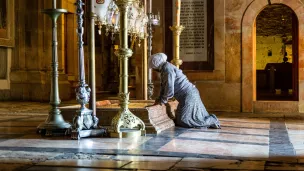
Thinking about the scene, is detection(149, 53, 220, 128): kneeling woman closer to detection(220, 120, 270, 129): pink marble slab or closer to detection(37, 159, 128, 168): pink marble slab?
detection(220, 120, 270, 129): pink marble slab

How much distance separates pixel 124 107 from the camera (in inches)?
299

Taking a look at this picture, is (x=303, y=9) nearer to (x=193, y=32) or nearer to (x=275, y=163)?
(x=193, y=32)

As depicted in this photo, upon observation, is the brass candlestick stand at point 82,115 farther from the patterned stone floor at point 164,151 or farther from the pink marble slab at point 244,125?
the pink marble slab at point 244,125

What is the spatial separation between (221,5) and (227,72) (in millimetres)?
1765

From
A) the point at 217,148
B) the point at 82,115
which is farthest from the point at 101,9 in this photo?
the point at 217,148

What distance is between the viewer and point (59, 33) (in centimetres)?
1861

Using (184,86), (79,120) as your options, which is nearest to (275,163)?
(79,120)

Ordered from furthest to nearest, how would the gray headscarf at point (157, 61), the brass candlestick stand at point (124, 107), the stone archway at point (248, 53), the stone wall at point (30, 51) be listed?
the stone wall at point (30, 51), the stone archway at point (248, 53), the gray headscarf at point (157, 61), the brass candlestick stand at point (124, 107)

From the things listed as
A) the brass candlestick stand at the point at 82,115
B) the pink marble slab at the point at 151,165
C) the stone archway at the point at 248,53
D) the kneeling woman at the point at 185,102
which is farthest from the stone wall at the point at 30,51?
the pink marble slab at the point at 151,165

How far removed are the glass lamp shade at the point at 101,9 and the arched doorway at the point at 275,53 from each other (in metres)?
5.94

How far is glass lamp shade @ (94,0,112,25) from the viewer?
960 cm

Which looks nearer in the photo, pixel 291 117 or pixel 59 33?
pixel 291 117

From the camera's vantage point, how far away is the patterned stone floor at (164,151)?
5.22m

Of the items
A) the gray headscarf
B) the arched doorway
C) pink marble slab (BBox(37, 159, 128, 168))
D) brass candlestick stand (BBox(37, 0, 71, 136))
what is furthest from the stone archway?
pink marble slab (BBox(37, 159, 128, 168))
